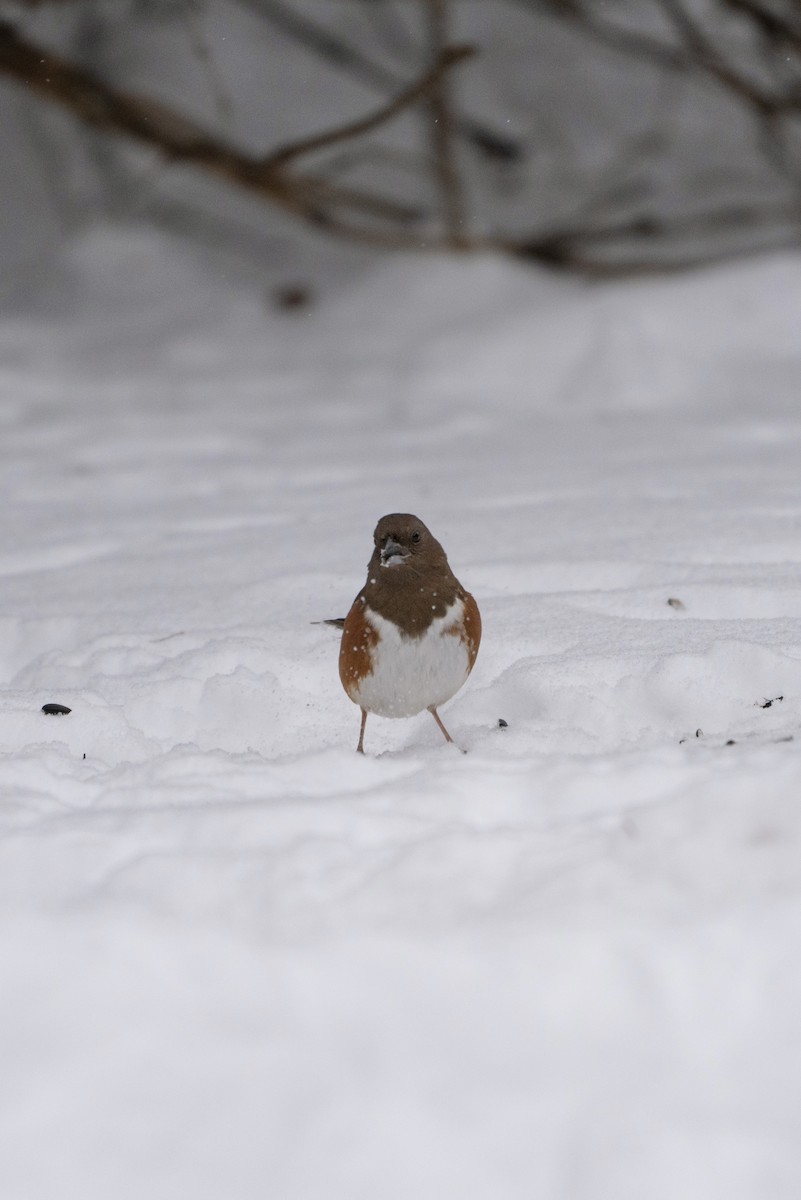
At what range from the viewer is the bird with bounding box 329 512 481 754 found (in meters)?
2.13

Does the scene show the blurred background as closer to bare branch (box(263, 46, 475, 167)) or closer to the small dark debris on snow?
the small dark debris on snow

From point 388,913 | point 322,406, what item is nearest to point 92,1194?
point 388,913

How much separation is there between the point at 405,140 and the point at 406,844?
20.7 ft

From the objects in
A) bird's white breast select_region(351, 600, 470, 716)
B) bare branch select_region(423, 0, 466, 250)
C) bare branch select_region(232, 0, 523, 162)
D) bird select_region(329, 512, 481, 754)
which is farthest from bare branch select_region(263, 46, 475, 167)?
bird's white breast select_region(351, 600, 470, 716)

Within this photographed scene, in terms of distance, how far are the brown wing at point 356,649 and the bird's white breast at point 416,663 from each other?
0.01 metres

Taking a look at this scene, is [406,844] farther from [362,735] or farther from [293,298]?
[293,298]

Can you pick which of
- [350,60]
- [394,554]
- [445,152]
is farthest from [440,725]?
[350,60]

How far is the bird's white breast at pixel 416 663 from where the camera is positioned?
2125 mm

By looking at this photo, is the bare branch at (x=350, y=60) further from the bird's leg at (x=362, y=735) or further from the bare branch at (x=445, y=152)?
the bird's leg at (x=362, y=735)

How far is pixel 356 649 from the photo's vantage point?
2170 mm

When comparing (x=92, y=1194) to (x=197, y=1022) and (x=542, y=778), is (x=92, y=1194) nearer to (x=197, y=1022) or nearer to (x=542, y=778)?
(x=197, y=1022)

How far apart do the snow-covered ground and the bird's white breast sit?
12 centimetres

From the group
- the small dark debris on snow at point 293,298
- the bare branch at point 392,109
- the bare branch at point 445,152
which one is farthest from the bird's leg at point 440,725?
the small dark debris on snow at point 293,298

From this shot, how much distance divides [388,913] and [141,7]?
664 centimetres
